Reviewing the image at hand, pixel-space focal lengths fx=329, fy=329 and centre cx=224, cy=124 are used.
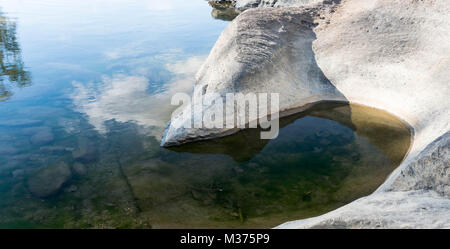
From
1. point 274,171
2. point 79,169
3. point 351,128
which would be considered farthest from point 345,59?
point 79,169

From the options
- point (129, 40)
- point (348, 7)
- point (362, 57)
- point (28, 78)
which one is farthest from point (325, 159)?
point (129, 40)

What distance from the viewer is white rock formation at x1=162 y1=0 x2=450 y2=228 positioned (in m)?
6.48

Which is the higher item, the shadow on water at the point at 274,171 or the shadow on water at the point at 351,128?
the shadow on water at the point at 351,128

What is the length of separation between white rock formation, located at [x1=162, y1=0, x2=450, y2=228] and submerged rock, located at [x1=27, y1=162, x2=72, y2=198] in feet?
5.86

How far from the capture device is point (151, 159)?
588cm

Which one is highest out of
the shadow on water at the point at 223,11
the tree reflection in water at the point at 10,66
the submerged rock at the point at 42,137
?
the shadow on water at the point at 223,11

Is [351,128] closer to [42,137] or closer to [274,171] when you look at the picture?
[274,171]

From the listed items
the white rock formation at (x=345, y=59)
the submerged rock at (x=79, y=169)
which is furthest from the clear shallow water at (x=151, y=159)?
the white rock formation at (x=345, y=59)

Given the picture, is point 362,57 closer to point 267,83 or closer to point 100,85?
point 267,83

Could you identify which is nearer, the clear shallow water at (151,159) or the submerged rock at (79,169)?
the clear shallow water at (151,159)

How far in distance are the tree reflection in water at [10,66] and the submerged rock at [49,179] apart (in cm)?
430

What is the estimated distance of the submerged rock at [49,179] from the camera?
518cm

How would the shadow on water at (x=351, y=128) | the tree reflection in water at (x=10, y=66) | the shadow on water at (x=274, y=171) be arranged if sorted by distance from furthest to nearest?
the tree reflection in water at (x=10, y=66)
the shadow on water at (x=351, y=128)
the shadow on water at (x=274, y=171)

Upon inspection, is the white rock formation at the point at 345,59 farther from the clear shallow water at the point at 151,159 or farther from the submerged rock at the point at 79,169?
the submerged rock at the point at 79,169
